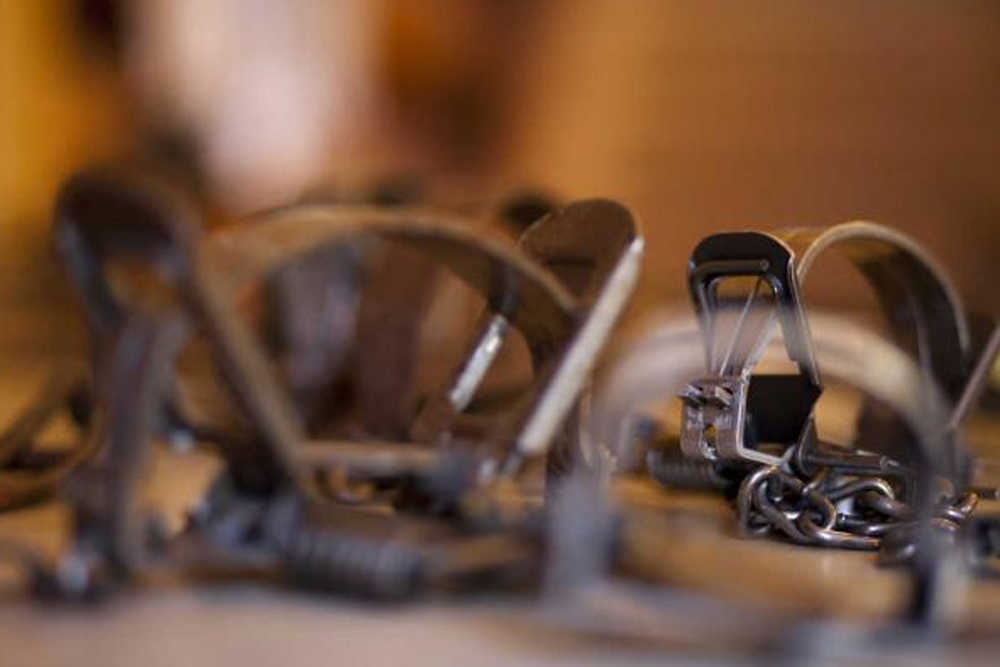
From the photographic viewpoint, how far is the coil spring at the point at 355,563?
809 millimetres

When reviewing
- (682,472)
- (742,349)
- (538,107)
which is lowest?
(538,107)

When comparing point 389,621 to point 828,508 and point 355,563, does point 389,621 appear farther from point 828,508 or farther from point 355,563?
point 828,508

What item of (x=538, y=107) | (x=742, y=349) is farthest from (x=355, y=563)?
(x=538, y=107)

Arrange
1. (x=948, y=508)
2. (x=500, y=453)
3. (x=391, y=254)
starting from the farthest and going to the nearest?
(x=391, y=254) → (x=948, y=508) → (x=500, y=453)

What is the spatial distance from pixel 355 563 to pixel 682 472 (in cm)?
41

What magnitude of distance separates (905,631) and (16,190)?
4.73 meters

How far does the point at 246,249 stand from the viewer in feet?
2.69

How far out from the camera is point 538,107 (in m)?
4.65

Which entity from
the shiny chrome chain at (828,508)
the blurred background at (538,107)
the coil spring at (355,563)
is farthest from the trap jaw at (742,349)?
the blurred background at (538,107)

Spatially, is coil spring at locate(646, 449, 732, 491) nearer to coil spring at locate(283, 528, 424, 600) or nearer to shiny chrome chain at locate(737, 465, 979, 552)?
shiny chrome chain at locate(737, 465, 979, 552)

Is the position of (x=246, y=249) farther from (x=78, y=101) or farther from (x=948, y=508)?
(x=78, y=101)

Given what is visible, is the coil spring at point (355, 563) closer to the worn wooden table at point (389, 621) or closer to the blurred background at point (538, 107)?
the worn wooden table at point (389, 621)

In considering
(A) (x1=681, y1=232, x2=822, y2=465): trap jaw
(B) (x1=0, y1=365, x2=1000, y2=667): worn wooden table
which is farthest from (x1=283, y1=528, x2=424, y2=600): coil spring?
(A) (x1=681, y1=232, x2=822, y2=465): trap jaw

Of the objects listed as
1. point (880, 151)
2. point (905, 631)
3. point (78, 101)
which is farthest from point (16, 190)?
point (905, 631)
